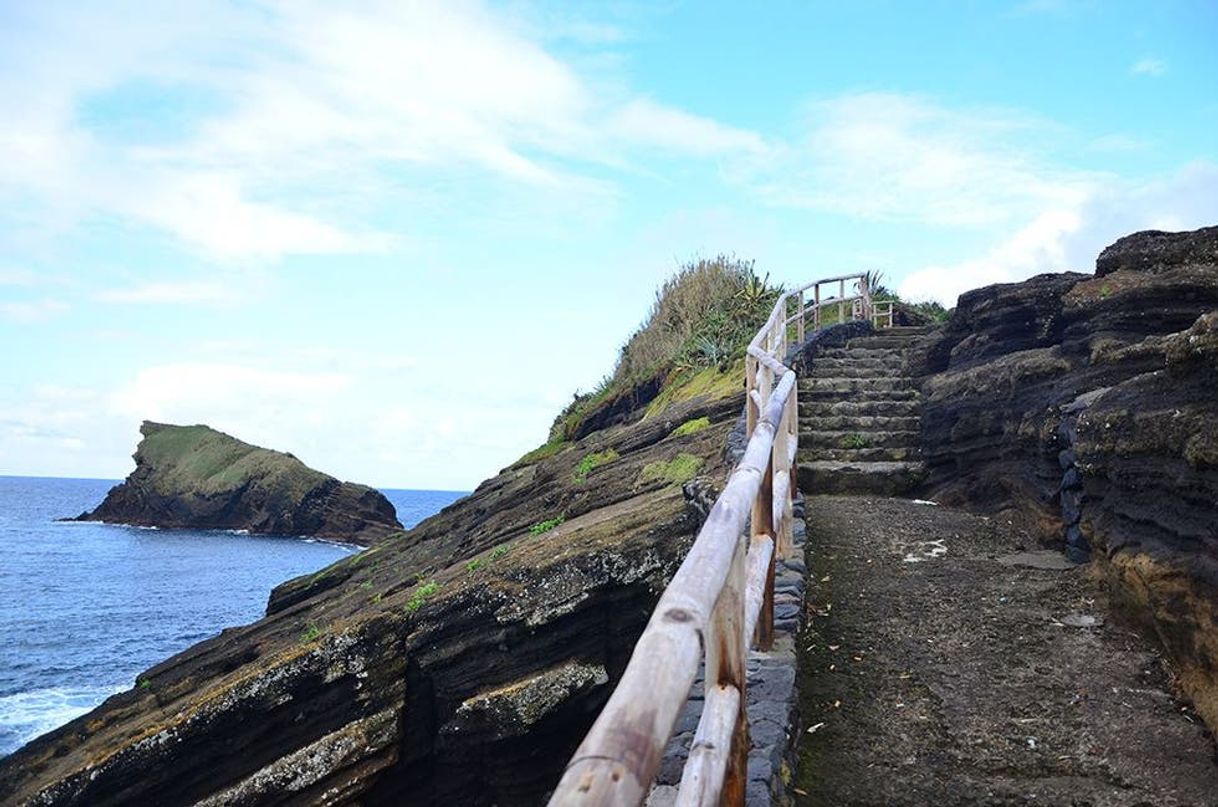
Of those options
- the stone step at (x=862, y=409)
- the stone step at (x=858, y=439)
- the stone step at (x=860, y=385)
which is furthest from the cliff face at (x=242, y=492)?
the stone step at (x=858, y=439)

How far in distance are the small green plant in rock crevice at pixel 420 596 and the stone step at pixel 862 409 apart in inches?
206

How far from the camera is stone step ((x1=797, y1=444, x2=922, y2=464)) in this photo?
1114 centimetres

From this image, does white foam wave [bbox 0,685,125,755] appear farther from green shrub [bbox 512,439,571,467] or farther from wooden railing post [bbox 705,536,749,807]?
wooden railing post [bbox 705,536,749,807]

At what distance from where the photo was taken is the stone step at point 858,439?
11.5m

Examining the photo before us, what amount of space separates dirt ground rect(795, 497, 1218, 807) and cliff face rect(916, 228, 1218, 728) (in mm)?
271

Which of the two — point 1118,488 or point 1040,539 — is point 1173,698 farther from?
point 1040,539

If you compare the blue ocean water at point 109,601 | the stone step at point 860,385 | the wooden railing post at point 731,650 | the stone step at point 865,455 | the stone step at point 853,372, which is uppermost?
the stone step at point 853,372

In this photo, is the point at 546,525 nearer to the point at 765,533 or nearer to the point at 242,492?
the point at 765,533

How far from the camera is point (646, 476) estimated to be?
1145 centimetres

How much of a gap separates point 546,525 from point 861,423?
4261 mm

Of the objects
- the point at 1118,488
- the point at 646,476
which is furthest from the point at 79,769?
the point at 1118,488

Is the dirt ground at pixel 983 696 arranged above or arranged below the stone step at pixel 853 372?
below

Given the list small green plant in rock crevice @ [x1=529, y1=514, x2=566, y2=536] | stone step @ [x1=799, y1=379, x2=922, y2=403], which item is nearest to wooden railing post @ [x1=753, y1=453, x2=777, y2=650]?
small green plant in rock crevice @ [x1=529, y1=514, x2=566, y2=536]

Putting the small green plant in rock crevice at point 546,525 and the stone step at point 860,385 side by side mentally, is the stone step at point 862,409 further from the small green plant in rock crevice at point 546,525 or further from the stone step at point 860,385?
the small green plant in rock crevice at point 546,525
